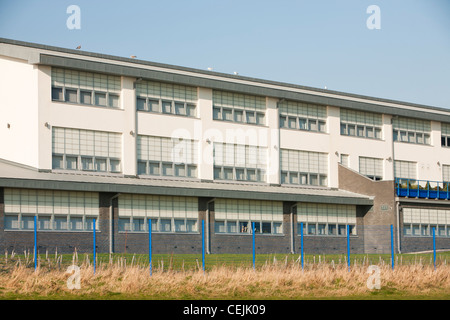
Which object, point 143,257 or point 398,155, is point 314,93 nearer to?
point 398,155

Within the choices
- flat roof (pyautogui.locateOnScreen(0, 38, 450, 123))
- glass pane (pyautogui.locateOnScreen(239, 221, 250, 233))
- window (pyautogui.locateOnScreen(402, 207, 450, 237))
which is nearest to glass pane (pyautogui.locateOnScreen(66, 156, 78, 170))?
flat roof (pyautogui.locateOnScreen(0, 38, 450, 123))

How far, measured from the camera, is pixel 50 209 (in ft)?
119

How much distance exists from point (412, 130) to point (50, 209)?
30.3m

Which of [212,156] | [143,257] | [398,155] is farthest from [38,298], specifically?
[398,155]

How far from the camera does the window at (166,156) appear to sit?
4197 cm

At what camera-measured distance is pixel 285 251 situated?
44.1 metres

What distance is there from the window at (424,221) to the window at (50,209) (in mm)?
22225

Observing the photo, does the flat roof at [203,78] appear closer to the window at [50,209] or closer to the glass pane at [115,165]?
the glass pane at [115,165]

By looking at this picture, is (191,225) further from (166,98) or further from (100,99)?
(100,99)

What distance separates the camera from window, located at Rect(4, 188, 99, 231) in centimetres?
3497

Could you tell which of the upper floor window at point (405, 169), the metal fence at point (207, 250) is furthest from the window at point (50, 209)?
the upper floor window at point (405, 169)

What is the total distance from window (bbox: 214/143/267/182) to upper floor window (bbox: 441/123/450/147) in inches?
716

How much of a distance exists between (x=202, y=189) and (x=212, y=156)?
4162 mm

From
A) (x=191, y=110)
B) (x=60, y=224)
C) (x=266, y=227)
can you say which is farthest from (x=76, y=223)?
(x=266, y=227)
